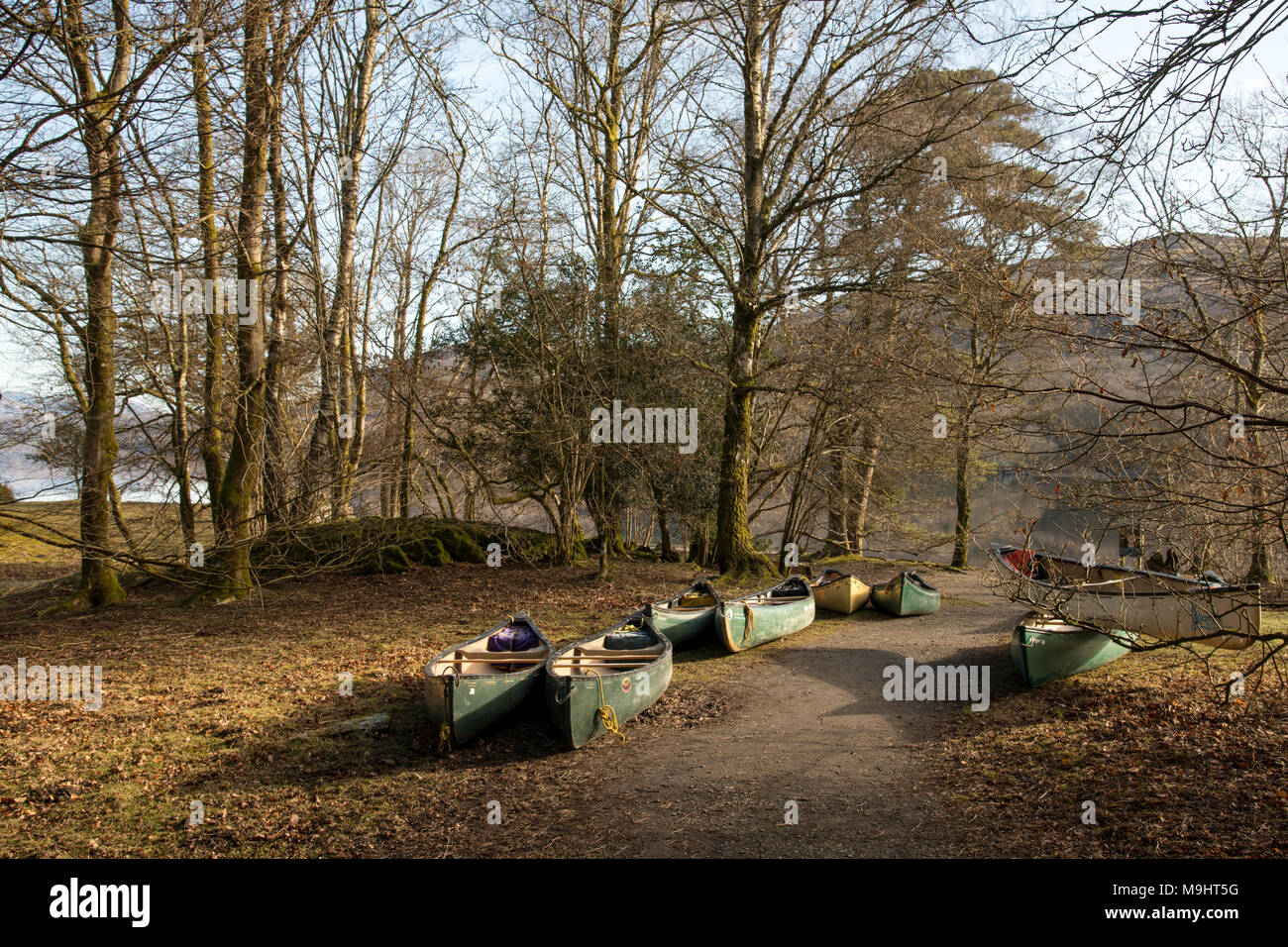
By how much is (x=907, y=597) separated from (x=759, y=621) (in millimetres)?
3177

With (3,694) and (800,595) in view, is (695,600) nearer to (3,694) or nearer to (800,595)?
(800,595)

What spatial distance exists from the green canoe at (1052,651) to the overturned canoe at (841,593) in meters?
4.72

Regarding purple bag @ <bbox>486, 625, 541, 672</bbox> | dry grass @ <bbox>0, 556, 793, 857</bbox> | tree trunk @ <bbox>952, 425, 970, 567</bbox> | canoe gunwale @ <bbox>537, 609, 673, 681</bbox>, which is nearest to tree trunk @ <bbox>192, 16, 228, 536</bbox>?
dry grass @ <bbox>0, 556, 793, 857</bbox>

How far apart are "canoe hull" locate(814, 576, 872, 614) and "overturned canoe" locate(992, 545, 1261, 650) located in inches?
93.0

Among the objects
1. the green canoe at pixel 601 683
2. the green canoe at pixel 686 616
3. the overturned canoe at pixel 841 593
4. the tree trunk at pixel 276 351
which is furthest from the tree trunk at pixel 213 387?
the overturned canoe at pixel 841 593

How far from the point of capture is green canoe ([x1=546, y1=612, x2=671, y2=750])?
295 inches

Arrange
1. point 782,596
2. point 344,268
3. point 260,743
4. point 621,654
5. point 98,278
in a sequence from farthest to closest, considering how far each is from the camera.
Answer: point 344,268 < point 782,596 < point 98,278 < point 621,654 < point 260,743

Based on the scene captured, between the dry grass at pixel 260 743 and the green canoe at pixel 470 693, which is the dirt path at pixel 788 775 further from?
the green canoe at pixel 470 693

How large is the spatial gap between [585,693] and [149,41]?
20.1 feet

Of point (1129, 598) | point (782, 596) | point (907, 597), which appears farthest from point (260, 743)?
point (907, 597)

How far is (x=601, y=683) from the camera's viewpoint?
7652 millimetres

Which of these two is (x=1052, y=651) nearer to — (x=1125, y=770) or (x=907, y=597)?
(x=1125, y=770)

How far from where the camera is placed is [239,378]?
12.4 m

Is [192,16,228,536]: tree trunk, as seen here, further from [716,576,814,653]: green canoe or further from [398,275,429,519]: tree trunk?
[716,576,814,653]: green canoe
